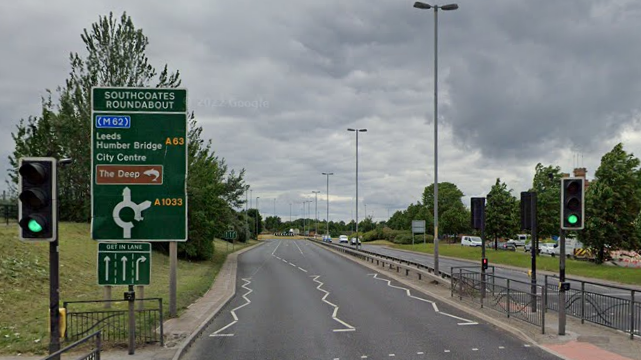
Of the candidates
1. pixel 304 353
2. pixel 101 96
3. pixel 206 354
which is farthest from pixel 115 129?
pixel 304 353

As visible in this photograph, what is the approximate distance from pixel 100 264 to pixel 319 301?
32.7 ft

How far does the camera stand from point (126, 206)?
12805 millimetres

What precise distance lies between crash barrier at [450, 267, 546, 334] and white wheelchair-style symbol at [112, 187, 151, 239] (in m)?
10.2

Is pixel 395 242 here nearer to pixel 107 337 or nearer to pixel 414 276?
pixel 414 276

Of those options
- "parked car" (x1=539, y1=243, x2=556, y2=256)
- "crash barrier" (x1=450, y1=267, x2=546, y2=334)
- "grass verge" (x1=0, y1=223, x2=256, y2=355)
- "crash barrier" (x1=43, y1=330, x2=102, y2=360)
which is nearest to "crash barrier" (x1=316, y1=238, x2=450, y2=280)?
"crash barrier" (x1=450, y1=267, x2=546, y2=334)

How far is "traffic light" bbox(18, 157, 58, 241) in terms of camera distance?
7.93 meters

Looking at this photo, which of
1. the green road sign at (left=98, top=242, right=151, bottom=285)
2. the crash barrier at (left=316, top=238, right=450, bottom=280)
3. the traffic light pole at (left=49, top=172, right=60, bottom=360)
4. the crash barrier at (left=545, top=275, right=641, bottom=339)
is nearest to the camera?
the traffic light pole at (left=49, top=172, right=60, bottom=360)

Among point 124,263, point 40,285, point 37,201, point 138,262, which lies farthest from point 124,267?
point 40,285

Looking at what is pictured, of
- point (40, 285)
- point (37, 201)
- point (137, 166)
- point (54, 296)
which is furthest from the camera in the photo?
point (40, 285)

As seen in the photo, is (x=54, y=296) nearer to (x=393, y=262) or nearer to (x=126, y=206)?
(x=126, y=206)

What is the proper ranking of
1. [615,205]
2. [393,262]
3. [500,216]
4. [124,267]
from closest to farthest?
[124,267], [615,205], [393,262], [500,216]

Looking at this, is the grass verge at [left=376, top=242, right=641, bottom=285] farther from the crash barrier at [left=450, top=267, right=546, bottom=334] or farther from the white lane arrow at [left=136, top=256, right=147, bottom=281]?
the white lane arrow at [left=136, top=256, right=147, bottom=281]

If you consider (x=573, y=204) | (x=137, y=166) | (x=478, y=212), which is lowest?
(x=478, y=212)

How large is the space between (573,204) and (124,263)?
10.8 metres
